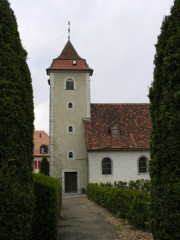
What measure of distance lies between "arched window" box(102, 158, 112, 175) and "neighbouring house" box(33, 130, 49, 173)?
888 inches

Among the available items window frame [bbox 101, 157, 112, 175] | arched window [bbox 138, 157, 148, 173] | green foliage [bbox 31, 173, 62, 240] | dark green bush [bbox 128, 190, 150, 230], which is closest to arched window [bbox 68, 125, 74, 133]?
window frame [bbox 101, 157, 112, 175]

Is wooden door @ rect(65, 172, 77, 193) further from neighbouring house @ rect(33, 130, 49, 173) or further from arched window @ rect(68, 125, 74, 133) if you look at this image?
neighbouring house @ rect(33, 130, 49, 173)

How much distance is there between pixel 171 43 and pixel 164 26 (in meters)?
0.59

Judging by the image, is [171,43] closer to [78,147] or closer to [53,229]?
[53,229]

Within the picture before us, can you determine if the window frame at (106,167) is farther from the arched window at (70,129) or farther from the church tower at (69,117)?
the arched window at (70,129)

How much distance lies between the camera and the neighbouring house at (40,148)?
5666 centimetres

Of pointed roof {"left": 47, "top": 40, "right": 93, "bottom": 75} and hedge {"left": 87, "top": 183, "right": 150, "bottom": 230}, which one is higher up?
pointed roof {"left": 47, "top": 40, "right": 93, "bottom": 75}

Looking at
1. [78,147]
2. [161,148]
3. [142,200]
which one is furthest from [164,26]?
[78,147]

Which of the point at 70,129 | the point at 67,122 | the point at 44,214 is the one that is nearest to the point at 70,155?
the point at 70,129

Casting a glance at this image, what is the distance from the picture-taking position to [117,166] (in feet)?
113

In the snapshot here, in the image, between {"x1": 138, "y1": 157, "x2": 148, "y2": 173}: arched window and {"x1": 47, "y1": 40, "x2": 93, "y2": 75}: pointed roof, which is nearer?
{"x1": 138, "y1": 157, "x2": 148, "y2": 173}: arched window

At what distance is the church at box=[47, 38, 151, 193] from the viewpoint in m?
34.4

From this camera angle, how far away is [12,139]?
21.5ft

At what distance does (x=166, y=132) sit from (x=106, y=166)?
28.6 metres
